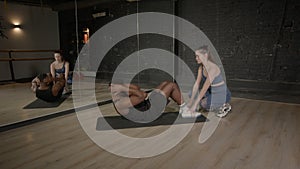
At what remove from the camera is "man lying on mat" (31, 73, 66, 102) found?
3.35 meters

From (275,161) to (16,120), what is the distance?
2852 mm

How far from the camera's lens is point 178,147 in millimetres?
2121

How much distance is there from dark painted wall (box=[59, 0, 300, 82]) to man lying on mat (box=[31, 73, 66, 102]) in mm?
580

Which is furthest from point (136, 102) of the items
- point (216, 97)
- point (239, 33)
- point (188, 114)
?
point (239, 33)

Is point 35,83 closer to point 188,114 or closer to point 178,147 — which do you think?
point 188,114

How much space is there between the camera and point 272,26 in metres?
4.42

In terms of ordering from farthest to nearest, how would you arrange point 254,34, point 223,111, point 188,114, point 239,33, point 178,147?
point 239,33
point 254,34
point 223,111
point 188,114
point 178,147

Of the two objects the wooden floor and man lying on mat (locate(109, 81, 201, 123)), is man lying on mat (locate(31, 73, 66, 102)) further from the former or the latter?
man lying on mat (locate(109, 81, 201, 123))

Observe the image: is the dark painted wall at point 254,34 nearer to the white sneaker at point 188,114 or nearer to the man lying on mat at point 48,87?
the white sneaker at point 188,114

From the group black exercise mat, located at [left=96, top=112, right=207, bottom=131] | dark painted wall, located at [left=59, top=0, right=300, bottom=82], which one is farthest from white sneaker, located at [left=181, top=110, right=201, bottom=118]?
dark painted wall, located at [left=59, top=0, right=300, bottom=82]

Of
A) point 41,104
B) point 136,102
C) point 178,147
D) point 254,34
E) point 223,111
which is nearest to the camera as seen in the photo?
point 178,147

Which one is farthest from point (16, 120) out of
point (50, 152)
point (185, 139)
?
point (185, 139)

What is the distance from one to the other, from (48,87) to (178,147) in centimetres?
247

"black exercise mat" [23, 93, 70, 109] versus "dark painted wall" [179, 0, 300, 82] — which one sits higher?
"dark painted wall" [179, 0, 300, 82]
